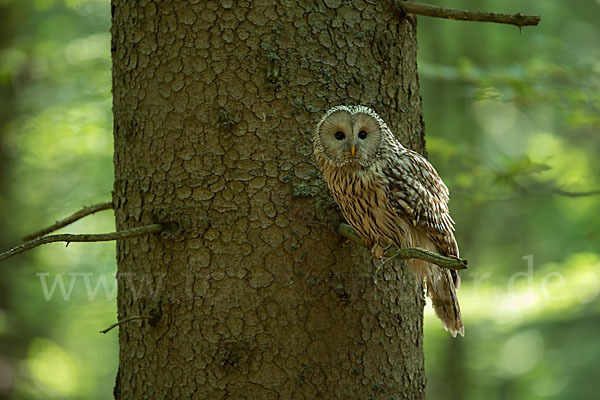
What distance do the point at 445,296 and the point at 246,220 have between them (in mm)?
1273

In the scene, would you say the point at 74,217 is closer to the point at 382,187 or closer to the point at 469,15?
the point at 382,187

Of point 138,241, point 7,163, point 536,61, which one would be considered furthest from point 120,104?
point 7,163

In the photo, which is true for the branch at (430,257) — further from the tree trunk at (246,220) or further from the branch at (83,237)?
the branch at (83,237)

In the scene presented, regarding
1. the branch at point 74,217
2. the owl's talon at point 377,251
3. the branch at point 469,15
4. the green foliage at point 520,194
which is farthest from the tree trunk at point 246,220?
the green foliage at point 520,194

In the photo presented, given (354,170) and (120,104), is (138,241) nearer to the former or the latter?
(120,104)

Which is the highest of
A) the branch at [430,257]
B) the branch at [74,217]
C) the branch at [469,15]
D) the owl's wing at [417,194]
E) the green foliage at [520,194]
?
the green foliage at [520,194]

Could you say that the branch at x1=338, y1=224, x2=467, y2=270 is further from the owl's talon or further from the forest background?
the forest background

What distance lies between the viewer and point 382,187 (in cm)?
286

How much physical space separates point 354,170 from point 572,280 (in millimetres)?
4406

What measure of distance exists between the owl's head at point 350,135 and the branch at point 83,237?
0.81 metres

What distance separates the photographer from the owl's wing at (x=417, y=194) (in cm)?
287

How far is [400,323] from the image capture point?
272 centimetres

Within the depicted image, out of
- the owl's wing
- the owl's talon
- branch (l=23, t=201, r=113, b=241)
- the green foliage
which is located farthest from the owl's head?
the green foliage

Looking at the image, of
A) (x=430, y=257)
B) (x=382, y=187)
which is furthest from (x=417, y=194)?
(x=430, y=257)
